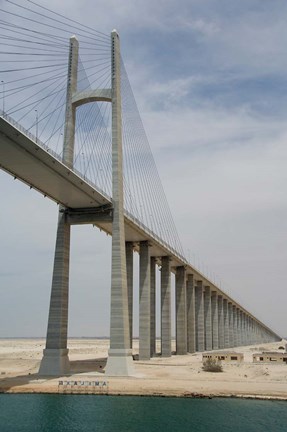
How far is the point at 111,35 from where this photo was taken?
56.2 meters

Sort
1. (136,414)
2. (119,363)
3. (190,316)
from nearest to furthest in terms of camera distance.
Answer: (136,414) < (119,363) < (190,316)

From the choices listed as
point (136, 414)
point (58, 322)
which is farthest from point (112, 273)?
point (136, 414)

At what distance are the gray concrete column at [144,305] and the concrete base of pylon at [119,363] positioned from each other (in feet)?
57.7

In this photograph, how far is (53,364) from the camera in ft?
168

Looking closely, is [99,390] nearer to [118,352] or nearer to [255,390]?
[118,352]

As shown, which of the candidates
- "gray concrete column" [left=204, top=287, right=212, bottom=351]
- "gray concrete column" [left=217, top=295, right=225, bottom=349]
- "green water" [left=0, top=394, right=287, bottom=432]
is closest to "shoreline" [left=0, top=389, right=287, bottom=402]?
"green water" [left=0, top=394, right=287, bottom=432]

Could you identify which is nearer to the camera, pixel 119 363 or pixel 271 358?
pixel 119 363

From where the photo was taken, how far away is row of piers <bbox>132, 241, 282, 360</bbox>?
70.2 meters

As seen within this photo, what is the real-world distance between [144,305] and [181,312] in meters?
21.3

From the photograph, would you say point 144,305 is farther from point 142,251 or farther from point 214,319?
point 214,319

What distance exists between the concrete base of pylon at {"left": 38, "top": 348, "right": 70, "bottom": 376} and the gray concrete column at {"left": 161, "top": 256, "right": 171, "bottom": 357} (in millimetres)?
30867

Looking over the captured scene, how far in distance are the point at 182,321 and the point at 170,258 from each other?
13.0 meters

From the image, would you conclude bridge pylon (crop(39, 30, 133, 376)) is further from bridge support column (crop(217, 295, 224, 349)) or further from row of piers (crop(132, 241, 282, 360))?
bridge support column (crop(217, 295, 224, 349))

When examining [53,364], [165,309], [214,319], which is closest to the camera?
[53,364]
